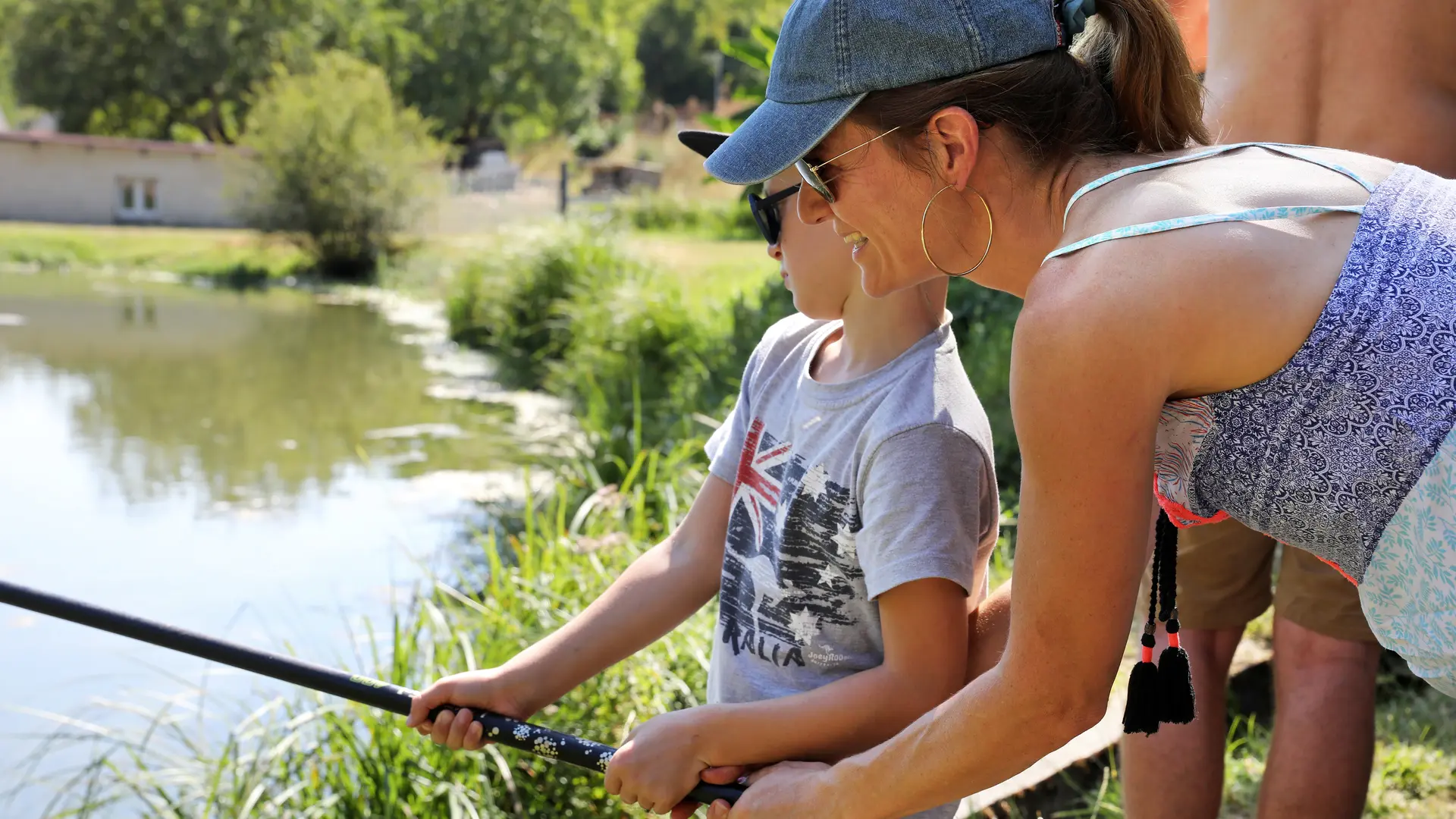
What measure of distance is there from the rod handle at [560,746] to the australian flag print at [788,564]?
0.19 meters

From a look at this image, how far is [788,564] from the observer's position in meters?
1.55

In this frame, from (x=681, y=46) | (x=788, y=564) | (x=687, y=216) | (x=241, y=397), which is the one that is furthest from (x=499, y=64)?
(x=788, y=564)

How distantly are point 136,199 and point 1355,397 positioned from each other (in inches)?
1111

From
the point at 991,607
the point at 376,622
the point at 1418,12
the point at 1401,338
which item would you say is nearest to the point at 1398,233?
the point at 1401,338

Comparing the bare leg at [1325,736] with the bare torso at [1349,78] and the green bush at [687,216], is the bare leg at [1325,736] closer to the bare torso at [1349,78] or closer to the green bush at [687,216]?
the bare torso at [1349,78]

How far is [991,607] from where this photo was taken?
1.53m

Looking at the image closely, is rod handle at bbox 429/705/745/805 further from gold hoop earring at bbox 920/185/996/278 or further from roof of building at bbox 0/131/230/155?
roof of building at bbox 0/131/230/155

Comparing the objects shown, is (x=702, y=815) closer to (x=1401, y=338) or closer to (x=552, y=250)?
(x=1401, y=338)

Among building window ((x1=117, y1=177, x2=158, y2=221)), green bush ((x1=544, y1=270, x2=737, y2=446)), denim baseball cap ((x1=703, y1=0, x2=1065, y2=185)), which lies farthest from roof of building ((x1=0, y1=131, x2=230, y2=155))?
denim baseball cap ((x1=703, y1=0, x2=1065, y2=185))

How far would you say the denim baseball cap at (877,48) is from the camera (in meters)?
1.19

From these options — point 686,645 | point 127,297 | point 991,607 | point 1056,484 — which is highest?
point 1056,484

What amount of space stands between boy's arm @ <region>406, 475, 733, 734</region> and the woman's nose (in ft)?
1.61

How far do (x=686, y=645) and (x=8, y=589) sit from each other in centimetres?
174

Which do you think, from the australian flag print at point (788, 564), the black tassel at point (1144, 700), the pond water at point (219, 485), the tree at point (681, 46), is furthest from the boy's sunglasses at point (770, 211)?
the tree at point (681, 46)
